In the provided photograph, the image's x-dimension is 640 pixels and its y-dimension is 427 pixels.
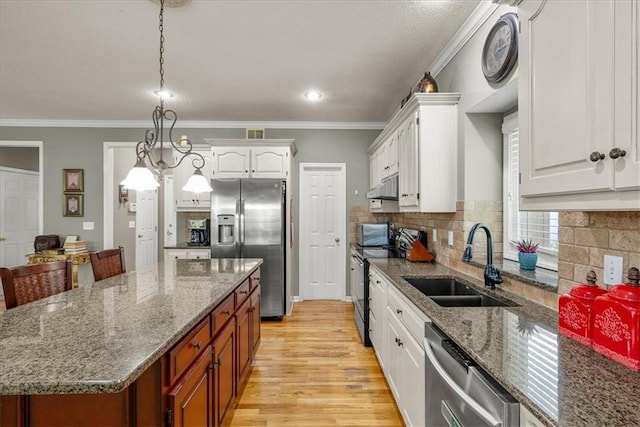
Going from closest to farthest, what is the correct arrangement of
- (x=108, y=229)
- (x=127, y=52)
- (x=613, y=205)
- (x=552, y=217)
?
1. (x=613, y=205)
2. (x=552, y=217)
3. (x=127, y=52)
4. (x=108, y=229)

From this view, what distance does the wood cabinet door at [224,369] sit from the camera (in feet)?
5.61

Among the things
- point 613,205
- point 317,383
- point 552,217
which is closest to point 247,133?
point 317,383

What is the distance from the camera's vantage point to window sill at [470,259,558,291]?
1.59m

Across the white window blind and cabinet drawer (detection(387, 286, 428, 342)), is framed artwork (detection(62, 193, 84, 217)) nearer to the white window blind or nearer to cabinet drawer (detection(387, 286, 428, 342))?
cabinet drawer (detection(387, 286, 428, 342))

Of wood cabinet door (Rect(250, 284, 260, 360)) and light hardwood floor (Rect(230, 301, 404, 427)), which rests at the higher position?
wood cabinet door (Rect(250, 284, 260, 360))

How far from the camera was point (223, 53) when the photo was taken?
8.91 feet

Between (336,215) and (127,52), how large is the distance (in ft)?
10.3

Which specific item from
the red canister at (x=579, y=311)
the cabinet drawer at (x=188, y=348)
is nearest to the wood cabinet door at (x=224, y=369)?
the cabinet drawer at (x=188, y=348)

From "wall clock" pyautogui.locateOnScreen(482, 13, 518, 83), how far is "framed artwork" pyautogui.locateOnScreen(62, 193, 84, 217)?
5227 mm

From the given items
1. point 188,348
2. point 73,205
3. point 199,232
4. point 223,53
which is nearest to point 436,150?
point 223,53

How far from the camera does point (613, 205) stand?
900 mm

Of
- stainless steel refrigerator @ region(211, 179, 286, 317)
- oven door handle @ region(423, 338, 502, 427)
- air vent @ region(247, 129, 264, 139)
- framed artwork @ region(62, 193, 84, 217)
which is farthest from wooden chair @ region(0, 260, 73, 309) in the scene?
framed artwork @ region(62, 193, 84, 217)

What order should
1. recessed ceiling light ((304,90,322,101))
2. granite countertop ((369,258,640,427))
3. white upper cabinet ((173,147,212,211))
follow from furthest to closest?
white upper cabinet ((173,147,212,211))
recessed ceiling light ((304,90,322,101))
granite countertop ((369,258,640,427))

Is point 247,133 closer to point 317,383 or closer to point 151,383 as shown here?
point 317,383
